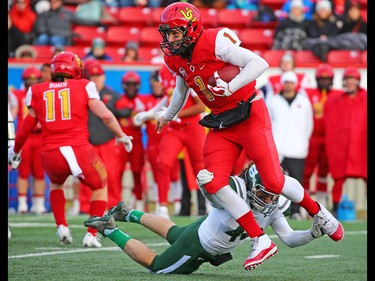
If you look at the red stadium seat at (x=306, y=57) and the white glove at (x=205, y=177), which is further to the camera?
the red stadium seat at (x=306, y=57)

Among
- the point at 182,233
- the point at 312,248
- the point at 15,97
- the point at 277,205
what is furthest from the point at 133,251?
the point at 15,97

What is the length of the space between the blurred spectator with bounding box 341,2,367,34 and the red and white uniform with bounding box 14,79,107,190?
7.88 meters

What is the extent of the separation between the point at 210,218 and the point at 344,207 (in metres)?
6.05

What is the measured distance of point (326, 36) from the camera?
599 inches

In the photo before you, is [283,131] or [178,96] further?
[283,131]

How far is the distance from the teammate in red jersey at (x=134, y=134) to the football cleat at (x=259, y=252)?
648 centimetres

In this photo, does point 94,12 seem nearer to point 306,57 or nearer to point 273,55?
point 273,55

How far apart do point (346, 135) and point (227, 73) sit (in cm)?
601

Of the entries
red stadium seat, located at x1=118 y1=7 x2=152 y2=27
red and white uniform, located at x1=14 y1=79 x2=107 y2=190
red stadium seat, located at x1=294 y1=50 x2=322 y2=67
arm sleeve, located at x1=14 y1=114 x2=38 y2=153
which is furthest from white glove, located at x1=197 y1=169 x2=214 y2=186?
red stadium seat, located at x1=118 y1=7 x2=152 y2=27

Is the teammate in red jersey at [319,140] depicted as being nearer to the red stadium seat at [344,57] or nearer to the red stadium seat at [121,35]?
the red stadium seat at [344,57]

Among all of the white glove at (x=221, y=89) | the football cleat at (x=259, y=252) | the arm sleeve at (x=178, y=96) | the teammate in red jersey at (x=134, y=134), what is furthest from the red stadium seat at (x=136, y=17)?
the football cleat at (x=259, y=252)

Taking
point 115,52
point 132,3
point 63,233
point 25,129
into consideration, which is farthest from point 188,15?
point 132,3

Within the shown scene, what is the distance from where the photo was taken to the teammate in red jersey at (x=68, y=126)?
26.8 ft

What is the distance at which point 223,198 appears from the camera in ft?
20.0
